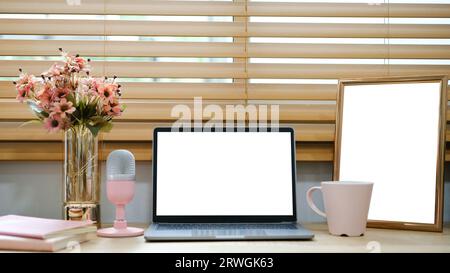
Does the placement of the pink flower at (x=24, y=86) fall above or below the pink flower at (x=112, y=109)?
above

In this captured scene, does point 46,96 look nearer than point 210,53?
Yes

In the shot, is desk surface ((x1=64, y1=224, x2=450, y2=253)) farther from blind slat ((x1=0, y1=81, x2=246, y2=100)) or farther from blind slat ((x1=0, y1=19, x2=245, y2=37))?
blind slat ((x1=0, y1=19, x2=245, y2=37))

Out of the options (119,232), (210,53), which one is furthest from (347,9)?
(119,232)

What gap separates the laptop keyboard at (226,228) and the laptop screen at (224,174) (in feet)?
0.14

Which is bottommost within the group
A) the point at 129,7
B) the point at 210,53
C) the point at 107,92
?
the point at 107,92

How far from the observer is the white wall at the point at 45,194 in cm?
147

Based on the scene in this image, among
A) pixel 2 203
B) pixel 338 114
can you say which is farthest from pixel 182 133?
pixel 2 203

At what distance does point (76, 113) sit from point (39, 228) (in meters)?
0.32

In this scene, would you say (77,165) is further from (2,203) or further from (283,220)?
(283,220)

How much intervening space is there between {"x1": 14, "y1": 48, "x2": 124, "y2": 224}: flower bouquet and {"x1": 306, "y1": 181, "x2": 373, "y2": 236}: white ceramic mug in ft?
1.81

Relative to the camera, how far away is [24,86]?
126cm

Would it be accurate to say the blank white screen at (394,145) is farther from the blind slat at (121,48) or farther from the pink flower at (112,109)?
the pink flower at (112,109)

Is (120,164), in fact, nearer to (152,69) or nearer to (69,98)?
(69,98)

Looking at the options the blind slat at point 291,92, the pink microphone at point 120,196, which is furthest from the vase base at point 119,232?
the blind slat at point 291,92
